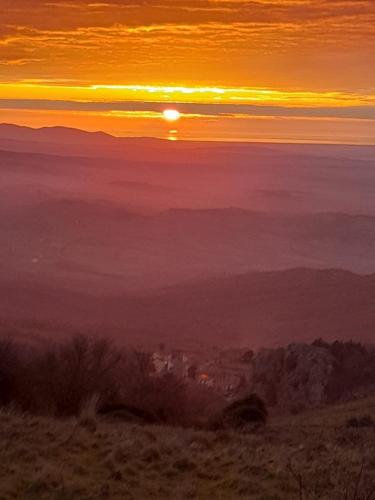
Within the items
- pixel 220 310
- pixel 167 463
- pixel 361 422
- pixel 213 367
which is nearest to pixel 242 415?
pixel 361 422

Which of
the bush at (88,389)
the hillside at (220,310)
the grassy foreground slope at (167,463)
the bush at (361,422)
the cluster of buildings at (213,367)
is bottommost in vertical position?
the grassy foreground slope at (167,463)

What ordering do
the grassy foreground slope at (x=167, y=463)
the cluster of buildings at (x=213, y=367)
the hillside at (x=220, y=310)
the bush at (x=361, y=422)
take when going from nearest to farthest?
1. the grassy foreground slope at (x=167, y=463)
2. the bush at (x=361, y=422)
3. the cluster of buildings at (x=213, y=367)
4. the hillside at (x=220, y=310)

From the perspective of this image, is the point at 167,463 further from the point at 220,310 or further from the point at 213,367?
the point at 220,310

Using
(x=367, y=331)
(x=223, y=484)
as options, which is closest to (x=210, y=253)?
(x=367, y=331)

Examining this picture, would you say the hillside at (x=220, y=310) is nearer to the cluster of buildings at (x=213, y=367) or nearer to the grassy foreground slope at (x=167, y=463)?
the cluster of buildings at (x=213, y=367)

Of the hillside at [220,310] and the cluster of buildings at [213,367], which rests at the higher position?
the hillside at [220,310]

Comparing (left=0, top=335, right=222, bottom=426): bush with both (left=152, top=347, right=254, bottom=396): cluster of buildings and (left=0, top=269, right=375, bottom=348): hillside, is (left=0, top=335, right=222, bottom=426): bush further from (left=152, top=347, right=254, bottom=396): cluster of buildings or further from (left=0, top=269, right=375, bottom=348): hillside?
(left=0, top=269, right=375, bottom=348): hillside

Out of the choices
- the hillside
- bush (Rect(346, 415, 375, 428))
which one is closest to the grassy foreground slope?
bush (Rect(346, 415, 375, 428))

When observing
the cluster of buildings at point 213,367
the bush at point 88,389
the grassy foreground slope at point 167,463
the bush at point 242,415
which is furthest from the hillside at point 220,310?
the grassy foreground slope at point 167,463
